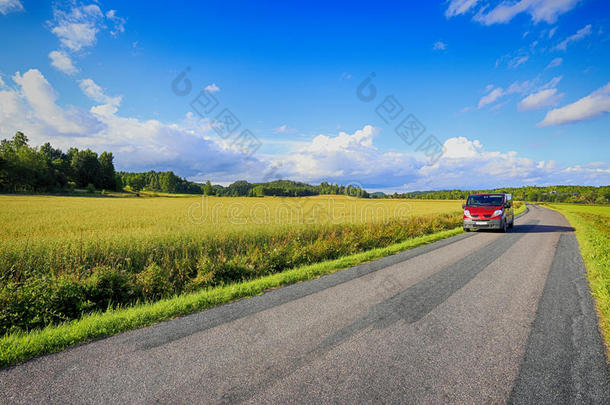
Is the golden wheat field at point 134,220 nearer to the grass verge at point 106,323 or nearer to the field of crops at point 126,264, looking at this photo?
the field of crops at point 126,264

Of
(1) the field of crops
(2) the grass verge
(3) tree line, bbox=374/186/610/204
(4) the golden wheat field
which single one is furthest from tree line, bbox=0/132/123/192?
(3) tree line, bbox=374/186/610/204

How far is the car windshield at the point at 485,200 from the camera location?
50.4 ft

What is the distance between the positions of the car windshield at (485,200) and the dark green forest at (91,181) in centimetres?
4178

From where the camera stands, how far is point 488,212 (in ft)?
48.3

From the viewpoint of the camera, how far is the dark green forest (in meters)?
52.4

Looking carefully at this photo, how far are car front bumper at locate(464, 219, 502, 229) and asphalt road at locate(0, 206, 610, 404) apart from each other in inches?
397

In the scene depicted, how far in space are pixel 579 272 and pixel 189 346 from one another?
9257 millimetres

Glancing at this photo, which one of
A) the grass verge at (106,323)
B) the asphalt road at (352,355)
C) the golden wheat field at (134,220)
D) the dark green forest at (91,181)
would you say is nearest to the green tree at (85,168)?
the dark green forest at (91,181)

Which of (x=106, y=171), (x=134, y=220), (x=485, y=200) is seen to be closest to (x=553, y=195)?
(x=485, y=200)

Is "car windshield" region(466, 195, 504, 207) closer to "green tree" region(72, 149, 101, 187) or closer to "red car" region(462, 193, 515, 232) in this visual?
"red car" region(462, 193, 515, 232)

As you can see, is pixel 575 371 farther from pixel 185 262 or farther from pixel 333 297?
pixel 185 262

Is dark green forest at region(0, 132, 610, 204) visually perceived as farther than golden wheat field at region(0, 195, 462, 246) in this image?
Yes

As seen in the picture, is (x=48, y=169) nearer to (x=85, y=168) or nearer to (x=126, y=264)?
(x=85, y=168)

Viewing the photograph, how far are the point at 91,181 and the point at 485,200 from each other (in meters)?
97.8
